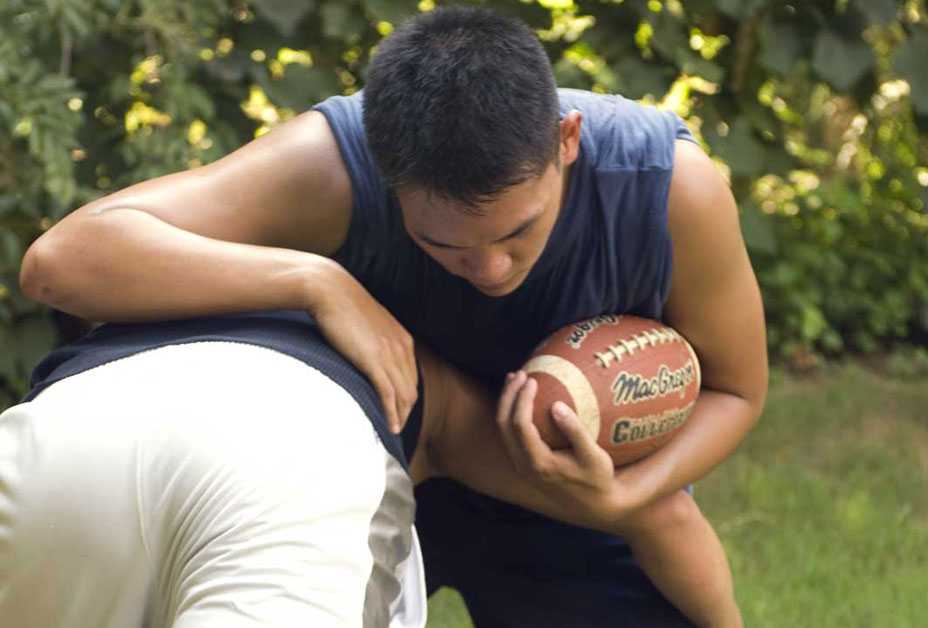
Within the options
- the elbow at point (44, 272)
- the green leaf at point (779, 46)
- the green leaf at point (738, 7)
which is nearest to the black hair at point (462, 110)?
the elbow at point (44, 272)

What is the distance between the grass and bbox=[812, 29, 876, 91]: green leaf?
1.02 metres

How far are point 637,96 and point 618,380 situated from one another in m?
2.34

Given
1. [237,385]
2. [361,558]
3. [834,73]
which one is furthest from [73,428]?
[834,73]

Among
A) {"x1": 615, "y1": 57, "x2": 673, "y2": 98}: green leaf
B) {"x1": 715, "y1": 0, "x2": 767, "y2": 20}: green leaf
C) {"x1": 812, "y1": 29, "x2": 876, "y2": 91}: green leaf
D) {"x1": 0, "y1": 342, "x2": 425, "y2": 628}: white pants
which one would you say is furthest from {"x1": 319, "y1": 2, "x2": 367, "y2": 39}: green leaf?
{"x1": 0, "y1": 342, "x2": 425, "y2": 628}: white pants

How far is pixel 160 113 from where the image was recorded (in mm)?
4246

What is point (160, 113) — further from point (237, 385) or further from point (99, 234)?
point (237, 385)

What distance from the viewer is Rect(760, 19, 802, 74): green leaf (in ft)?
16.2

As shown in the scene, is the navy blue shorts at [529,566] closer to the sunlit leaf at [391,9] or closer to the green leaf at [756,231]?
the sunlit leaf at [391,9]

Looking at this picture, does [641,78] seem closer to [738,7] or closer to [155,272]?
[738,7]

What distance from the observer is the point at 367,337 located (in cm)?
240

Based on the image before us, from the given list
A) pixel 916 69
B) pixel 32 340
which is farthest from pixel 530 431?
pixel 916 69

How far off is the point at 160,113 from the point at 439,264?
1808mm

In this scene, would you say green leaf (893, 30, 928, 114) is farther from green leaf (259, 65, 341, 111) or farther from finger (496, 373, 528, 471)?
finger (496, 373, 528, 471)

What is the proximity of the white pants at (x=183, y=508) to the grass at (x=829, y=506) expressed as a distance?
161 cm
